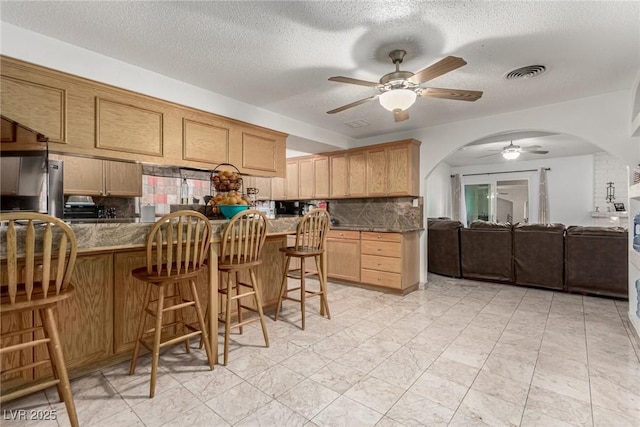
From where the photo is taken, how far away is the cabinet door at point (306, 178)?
5.49m

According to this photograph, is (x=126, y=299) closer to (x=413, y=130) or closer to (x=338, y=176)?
(x=338, y=176)

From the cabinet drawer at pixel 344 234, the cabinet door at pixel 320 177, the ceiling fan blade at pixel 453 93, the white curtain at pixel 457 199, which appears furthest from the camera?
the white curtain at pixel 457 199

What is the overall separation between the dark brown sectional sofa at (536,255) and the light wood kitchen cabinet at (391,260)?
930 millimetres

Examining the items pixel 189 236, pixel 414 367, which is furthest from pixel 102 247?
pixel 414 367

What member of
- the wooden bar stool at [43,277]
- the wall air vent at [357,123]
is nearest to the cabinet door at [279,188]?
the wall air vent at [357,123]

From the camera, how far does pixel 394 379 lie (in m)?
2.01

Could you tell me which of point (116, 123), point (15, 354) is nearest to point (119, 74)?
point (116, 123)

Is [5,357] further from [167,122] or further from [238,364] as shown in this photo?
[167,122]

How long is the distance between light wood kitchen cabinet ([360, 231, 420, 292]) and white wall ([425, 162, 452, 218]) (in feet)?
12.8

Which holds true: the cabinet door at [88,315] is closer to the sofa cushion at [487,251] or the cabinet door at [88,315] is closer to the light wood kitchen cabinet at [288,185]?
the light wood kitchen cabinet at [288,185]

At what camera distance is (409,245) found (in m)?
4.28

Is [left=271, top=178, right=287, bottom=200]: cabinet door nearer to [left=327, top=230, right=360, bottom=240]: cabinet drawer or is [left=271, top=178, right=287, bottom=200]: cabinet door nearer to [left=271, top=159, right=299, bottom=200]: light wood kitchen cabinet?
[left=271, top=159, right=299, bottom=200]: light wood kitchen cabinet

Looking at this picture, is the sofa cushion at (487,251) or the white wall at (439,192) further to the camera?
the white wall at (439,192)

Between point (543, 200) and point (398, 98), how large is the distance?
288 inches
